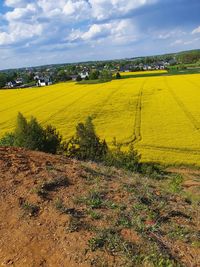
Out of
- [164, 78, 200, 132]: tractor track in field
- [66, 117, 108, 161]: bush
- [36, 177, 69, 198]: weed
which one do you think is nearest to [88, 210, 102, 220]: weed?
[36, 177, 69, 198]: weed

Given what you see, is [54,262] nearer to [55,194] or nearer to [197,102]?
[55,194]

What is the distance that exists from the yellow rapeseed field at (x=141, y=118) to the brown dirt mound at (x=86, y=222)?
18.3m

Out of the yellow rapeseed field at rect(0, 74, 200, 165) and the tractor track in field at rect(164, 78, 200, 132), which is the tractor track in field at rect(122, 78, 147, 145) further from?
the tractor track in field at rect(164, 78, 200, 132)

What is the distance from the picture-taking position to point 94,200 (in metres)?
8.62

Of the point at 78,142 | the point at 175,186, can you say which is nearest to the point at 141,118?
the point at 78,142

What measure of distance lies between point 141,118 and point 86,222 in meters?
36.6

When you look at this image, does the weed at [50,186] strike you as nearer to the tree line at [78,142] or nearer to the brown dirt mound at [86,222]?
the brown dirt mound at [86,222]

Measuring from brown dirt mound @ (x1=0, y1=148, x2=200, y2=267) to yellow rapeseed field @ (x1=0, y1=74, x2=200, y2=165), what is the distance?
59.9ft

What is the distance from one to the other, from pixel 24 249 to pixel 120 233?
6.33ft

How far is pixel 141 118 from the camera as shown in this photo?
4359cm

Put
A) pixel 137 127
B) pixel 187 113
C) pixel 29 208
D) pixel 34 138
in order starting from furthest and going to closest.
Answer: pixel 187 113 → pixel 137 127 → pixel 34 138 → pixel 29 208

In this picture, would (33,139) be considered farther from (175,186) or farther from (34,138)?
(175,186)

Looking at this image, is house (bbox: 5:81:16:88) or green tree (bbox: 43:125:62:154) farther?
house (bbox: 5:81:16:88)

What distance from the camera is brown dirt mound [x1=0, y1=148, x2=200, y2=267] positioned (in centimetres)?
647
